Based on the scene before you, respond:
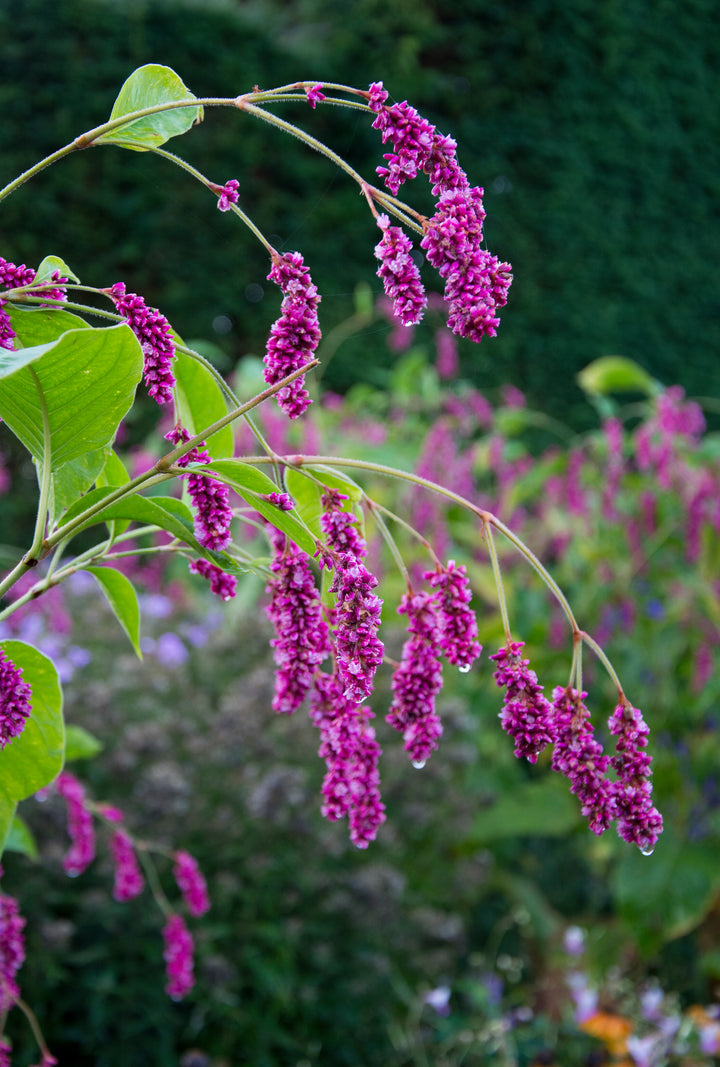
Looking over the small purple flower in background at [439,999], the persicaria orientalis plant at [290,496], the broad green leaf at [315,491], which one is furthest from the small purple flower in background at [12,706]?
the small purple flower in background at [439,999]

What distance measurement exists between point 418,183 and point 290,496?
21.8 feet

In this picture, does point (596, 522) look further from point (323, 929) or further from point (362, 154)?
point (362, 154)

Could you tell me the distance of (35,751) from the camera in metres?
0.91

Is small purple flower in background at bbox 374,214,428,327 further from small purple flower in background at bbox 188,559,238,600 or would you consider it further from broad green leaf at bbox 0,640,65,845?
broad green leaf at bbox 0,640,65,845

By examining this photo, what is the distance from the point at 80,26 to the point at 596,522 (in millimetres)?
4327

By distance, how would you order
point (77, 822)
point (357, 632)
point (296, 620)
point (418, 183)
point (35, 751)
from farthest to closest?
point (418, 183)
point (77, 822)
point (35, 751)
point (296, 620)
point (357, 632)

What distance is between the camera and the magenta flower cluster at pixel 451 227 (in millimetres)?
713

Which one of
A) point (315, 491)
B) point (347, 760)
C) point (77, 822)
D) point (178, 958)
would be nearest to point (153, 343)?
point (315, 491)

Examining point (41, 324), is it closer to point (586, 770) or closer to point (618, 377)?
point (586, 770)

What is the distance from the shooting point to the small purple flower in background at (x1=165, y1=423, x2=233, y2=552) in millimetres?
784

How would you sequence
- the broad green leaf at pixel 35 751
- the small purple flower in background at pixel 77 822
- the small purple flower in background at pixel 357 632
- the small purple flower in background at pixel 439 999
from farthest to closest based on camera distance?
the small purple flower in background at pixel 439 999, the small purple flower in background at pixel 77 822, the broad green leaf at pixel 35 751, the small purple flower in background at pixel 357 632

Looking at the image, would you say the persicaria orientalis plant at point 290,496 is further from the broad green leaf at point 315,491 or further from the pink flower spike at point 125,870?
the pink flower spike at point 125,870

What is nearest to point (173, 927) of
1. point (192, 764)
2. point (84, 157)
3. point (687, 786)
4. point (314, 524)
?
point (314, 524)

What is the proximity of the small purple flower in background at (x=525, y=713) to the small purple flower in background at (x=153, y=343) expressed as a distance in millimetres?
317
